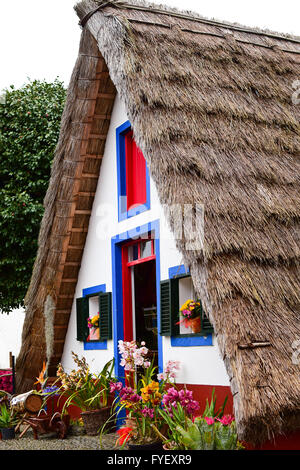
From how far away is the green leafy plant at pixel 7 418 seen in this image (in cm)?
820

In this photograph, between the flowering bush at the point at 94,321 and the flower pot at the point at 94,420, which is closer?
the flower pot at the point at 94,420

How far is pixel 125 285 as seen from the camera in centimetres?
A: 857

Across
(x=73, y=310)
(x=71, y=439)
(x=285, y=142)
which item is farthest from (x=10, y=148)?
(x=285, y=142)

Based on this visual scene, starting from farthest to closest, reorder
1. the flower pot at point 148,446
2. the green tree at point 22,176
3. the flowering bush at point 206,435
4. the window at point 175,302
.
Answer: the green tree at point 22,176
the window at point 175,302
the flower pot at point 148,446
the flowering bush at point 206,435

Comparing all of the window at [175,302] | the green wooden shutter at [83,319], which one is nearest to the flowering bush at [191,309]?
the window at [175,302]

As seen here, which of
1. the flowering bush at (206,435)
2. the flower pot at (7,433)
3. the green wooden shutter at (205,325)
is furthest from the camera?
the flower pot at (7,433)

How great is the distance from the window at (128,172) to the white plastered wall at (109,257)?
14 cm

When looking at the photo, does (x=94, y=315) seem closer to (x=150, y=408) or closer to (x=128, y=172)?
(x=128, y=172)

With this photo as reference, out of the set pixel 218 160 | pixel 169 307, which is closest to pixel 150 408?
pixel 169 307

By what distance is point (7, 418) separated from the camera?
826 centimetres

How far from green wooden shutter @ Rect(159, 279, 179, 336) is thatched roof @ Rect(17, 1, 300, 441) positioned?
5.65 feet

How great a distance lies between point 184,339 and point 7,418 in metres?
2.95

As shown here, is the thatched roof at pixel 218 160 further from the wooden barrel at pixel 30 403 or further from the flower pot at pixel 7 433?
the flower pot at pixel 7 433
